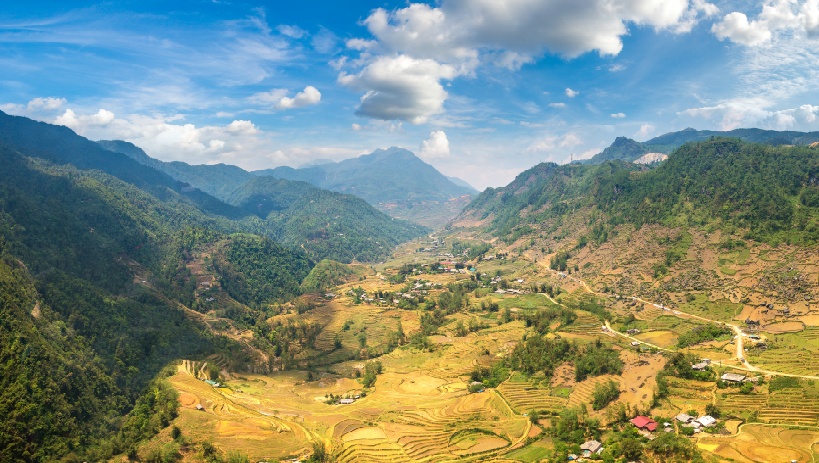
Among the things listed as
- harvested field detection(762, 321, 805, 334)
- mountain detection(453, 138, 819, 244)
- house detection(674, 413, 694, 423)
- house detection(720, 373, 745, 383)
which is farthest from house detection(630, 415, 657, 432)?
mountain detection(453, 138, 819, 244)

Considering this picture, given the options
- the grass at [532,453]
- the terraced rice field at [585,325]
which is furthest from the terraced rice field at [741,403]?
the terraced rice field at [585,325]

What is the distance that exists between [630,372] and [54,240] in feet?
440

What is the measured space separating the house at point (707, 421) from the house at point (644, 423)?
487cm

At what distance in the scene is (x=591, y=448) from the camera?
5312 centimetres

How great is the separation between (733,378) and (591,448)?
2453 centimetres

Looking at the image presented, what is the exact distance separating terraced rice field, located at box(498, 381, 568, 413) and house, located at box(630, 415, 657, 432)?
1320cm

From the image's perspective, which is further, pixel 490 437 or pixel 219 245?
pixel 219 245

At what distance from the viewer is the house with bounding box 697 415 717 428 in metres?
52.2

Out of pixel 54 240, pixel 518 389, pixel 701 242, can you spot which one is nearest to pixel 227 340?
pixel 54 240

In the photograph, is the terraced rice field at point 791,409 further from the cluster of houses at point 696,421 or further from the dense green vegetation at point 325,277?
the dense green vegetation at point 325,277

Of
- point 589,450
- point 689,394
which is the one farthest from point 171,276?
point 689,394

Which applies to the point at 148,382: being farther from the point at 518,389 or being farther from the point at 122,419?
the point at 518,389

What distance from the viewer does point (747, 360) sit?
68562 millimetres

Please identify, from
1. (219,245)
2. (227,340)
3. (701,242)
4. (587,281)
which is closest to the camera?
(227,340)
